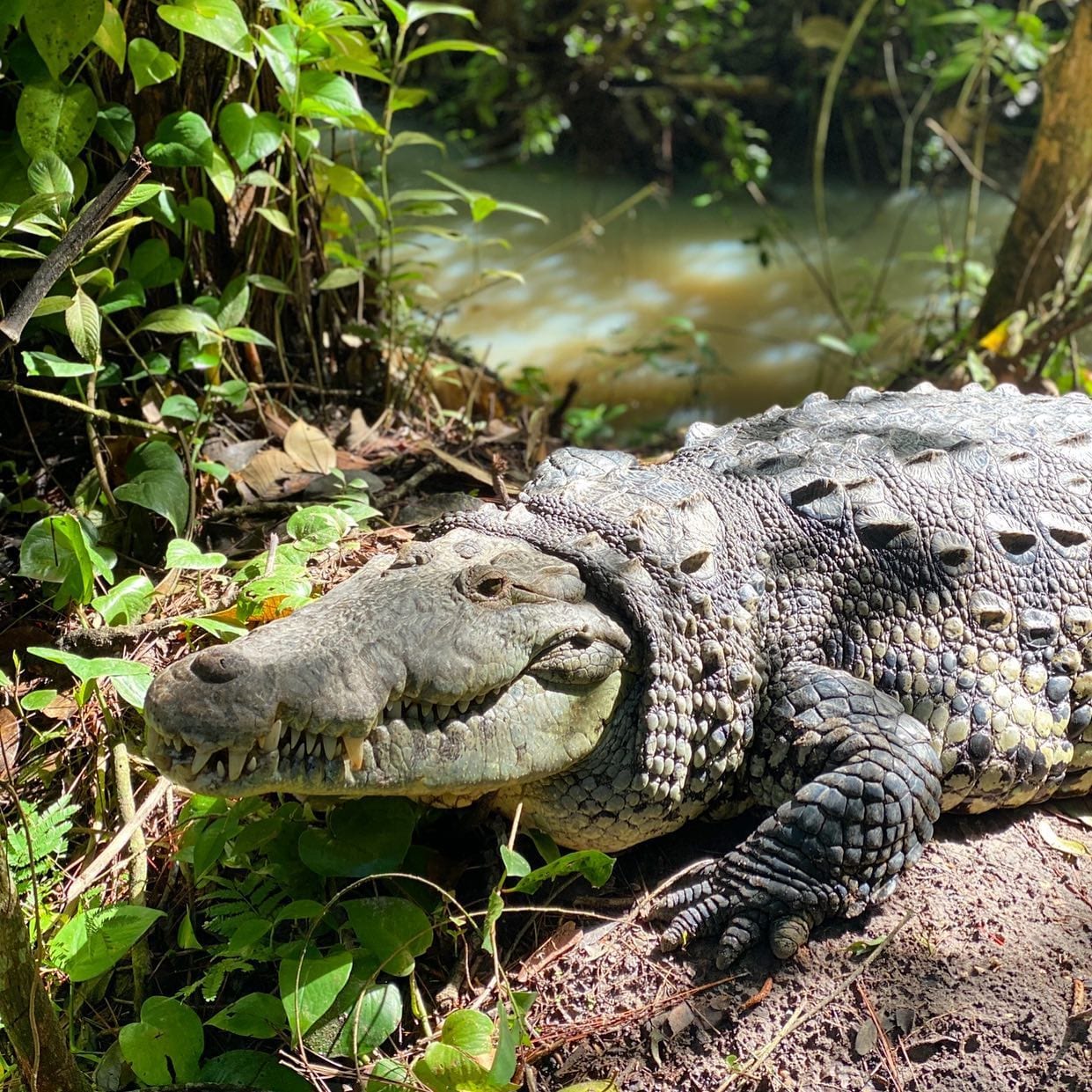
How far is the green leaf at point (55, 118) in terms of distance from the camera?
3.15 metres

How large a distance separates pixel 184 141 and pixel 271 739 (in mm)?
2183

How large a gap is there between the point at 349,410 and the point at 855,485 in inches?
98.8

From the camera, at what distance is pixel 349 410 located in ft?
15.7

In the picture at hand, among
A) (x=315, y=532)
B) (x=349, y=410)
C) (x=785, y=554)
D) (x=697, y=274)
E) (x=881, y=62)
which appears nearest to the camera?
(x=785, y=554)

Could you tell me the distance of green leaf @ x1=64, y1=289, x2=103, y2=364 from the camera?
10.1 ft

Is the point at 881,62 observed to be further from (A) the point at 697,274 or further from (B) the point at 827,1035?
(B) the point at 827,1035

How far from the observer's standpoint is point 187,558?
3.23 metres

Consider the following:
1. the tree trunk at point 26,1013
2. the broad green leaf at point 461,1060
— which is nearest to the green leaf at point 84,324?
the tree trunk at point 26,1013

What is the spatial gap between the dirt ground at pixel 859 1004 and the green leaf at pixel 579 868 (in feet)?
0.64

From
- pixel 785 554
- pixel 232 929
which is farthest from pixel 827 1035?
pixel 232 929

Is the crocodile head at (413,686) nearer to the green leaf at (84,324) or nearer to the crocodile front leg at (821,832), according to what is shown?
the crocodile front leg at (821,832)

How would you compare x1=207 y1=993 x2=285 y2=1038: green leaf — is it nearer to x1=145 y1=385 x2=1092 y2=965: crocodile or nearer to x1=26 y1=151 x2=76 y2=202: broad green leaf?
x1=145 y1=385 x2=1092 y2=965: crocodile

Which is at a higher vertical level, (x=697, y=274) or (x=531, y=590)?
(x=531, y=590)

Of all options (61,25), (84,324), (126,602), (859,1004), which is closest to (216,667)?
(126,602)
